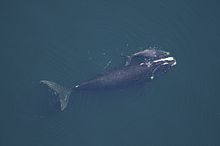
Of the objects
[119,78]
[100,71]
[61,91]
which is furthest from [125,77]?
[61,91]

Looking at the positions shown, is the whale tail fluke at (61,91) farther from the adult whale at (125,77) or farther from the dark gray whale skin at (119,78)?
the dark gray whale skin at (119,78)

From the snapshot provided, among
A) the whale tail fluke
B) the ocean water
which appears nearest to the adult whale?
the whale tail fluke

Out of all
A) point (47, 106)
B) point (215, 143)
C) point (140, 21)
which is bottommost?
point (215, 143)

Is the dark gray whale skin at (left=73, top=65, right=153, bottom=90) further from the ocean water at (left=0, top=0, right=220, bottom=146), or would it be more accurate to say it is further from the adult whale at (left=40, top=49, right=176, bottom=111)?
the ocean water at (left=0, top=0, right=220, bottom=146)

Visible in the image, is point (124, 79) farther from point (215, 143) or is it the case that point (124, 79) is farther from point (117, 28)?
point (215, 143)

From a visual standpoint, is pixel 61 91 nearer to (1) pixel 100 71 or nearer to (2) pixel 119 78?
(1) pixel 100 71

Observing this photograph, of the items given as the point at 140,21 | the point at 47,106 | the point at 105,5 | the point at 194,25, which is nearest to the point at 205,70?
the point at 194,25
